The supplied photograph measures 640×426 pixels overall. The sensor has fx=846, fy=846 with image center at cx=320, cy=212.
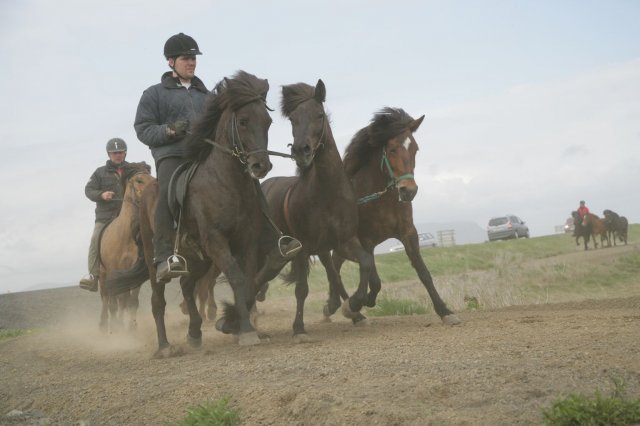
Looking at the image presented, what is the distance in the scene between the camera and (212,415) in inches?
225

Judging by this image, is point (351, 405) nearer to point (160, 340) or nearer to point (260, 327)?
point (160, 340)

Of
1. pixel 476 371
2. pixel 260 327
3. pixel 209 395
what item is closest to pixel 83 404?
pixel 209 395

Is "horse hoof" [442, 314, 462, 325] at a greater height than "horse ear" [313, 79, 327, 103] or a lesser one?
lesser

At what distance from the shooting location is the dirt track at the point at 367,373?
5.38 meters

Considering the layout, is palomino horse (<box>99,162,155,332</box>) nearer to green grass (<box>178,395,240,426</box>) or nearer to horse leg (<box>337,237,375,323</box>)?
horse leg (<box>337,237,375,323</box>)

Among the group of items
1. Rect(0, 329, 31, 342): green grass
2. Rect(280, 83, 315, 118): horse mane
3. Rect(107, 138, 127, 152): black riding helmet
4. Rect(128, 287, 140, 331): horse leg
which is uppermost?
Rect(107, 138, 127, 152): black riding helmet

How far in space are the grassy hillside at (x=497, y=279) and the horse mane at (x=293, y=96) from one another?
Result: 21.4ft

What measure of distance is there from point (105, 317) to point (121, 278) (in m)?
4.45

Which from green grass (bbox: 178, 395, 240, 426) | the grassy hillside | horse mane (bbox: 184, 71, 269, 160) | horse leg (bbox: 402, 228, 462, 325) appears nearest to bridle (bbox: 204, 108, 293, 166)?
horse mane (bbox: 184, 71, 269, 160)

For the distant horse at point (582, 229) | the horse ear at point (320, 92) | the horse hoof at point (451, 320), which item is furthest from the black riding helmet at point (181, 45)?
the distant horse at point (582, 229)

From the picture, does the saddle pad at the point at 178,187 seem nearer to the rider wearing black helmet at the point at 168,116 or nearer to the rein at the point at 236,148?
the rider wearing black helmet at the point at 168,116

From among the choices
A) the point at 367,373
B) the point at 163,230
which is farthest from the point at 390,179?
the point at 367,373

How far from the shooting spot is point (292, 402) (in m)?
5.92

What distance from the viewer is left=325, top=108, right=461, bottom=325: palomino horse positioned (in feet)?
34.9
